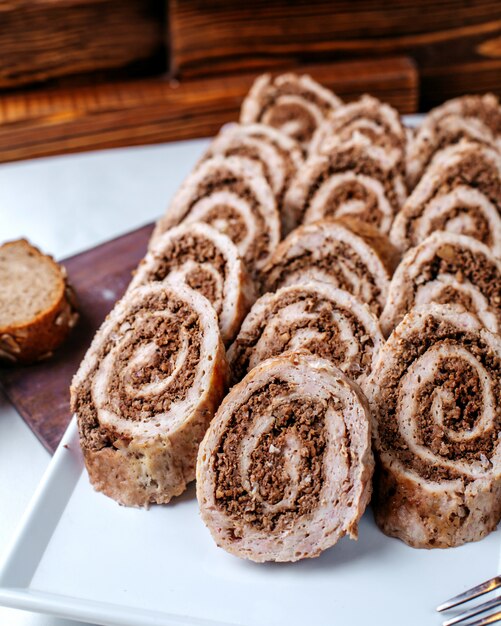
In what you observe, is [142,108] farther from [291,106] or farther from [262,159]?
[262,159]

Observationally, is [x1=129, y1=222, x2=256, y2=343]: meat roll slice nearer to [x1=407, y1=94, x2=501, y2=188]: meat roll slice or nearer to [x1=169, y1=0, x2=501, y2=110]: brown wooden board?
[x1=407, y1=94, x2=501, y2=188]: meat roll slice

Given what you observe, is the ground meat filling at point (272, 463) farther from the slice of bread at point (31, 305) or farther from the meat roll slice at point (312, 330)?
the slice of bread at point (31, 305)

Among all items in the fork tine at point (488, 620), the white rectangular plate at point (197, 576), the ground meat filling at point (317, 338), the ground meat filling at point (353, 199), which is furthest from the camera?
the ground meat filling at point (353, 199)

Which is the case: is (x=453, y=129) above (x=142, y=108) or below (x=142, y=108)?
above

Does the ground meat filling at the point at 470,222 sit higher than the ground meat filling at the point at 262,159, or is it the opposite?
the ground meat filling at the point at 470,222

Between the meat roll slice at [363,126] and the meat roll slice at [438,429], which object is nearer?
the meat roll slice at [438,429]

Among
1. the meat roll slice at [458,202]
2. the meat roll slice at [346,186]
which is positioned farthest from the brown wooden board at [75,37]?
the meat roll slice at [458,202]

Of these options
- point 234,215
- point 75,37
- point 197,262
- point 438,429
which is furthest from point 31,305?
point 75,37

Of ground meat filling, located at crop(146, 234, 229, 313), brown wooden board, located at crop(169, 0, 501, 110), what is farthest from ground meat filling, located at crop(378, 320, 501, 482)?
brown wooden board, located at crop(169, 0, 501, 110)
